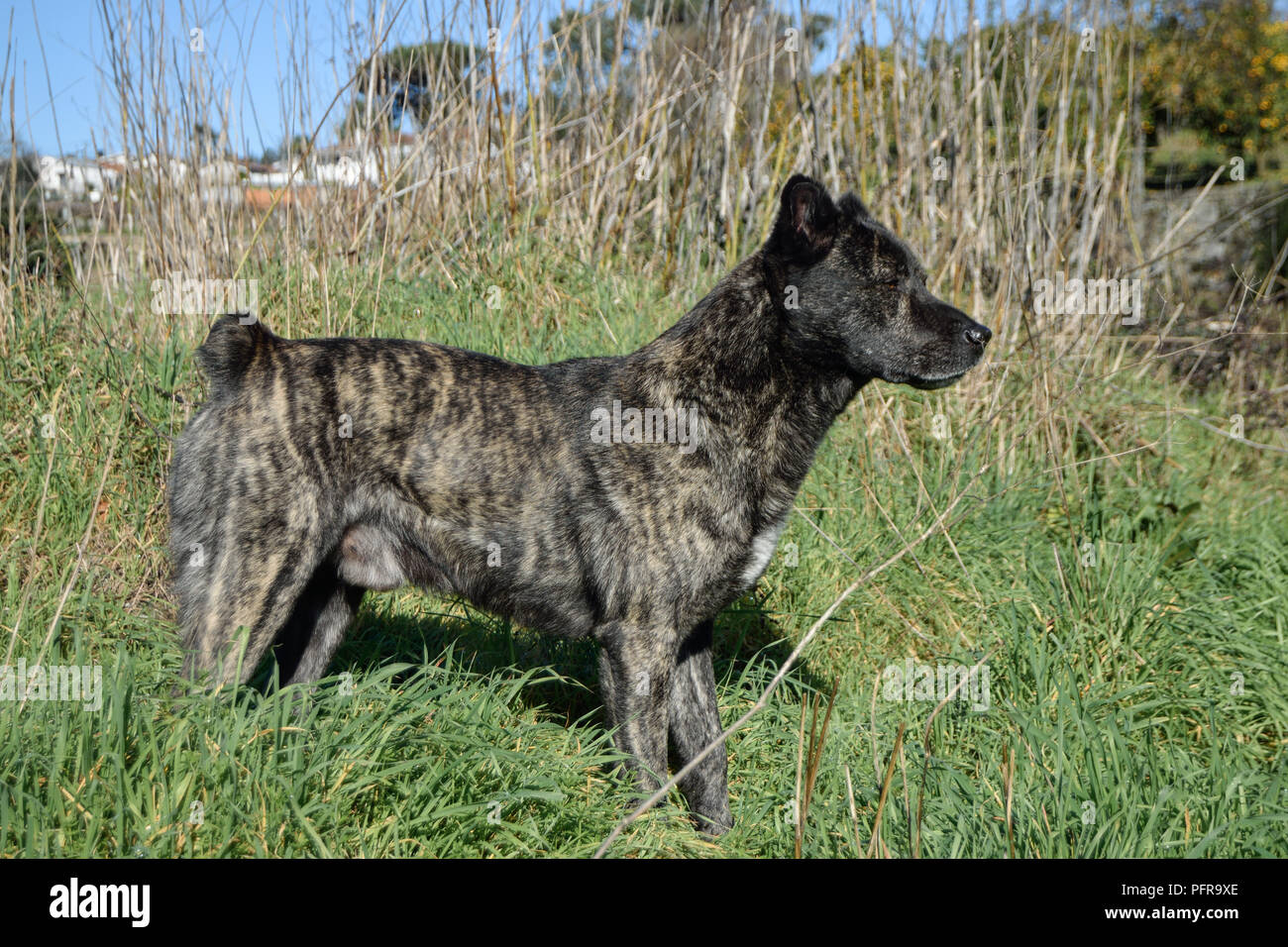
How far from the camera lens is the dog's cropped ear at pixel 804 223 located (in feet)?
10.4

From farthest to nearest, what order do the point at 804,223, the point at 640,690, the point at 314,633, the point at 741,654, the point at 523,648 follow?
the point at 741,654, the point at 523,648, the point at 314,633, the point at 804,223, the point at 640,690

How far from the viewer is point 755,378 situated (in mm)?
3199

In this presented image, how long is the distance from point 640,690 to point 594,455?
79 cm

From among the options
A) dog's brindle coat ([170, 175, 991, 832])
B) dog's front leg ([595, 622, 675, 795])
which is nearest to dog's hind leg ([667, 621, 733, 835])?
dog's brindle coat ([170, 175, 991, 832])

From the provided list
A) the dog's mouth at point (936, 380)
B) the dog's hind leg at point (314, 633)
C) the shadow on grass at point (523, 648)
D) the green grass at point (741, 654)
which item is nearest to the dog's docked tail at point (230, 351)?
the green grass at point (741, 654)

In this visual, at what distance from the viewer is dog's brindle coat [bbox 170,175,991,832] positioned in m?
2.91

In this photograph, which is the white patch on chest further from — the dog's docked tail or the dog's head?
the dog's docked tail

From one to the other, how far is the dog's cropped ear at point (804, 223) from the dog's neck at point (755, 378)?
10 centimetres

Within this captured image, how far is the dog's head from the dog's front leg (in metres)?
1.11

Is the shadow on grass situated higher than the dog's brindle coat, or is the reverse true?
the dog's brindle coat

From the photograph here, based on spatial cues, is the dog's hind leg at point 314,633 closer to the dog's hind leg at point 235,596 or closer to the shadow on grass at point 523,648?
the shadow on grass at point 523,648

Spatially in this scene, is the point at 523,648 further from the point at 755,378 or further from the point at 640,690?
the point at 755,378

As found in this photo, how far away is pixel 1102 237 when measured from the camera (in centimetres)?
568

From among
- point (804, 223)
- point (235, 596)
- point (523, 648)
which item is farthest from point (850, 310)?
point (235, 596)
